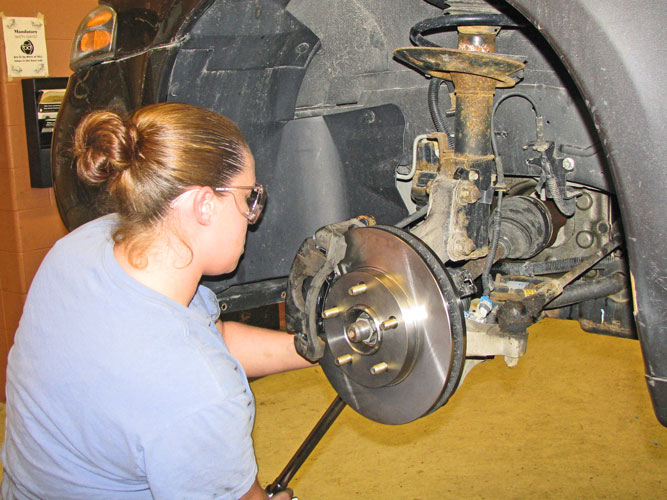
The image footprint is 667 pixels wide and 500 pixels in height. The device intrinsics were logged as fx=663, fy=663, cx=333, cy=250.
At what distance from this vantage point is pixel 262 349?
1415 millimetres

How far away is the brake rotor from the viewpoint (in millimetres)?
1096

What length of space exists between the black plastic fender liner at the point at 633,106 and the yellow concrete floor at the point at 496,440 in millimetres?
1124

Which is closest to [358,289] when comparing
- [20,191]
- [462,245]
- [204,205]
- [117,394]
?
[462,245]

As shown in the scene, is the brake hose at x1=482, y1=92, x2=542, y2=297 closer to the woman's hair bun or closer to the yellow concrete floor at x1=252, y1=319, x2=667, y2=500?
the woman's hair bun


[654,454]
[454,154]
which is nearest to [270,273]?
[454,154]

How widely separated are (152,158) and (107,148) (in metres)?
0.07

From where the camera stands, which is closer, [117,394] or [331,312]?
[117,394]

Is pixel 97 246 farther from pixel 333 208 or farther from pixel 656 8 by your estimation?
pixel 656 8

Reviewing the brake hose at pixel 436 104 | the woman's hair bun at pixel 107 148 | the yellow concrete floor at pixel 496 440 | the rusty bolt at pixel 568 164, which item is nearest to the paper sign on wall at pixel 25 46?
the yellow concrete floor at pixel 496 440

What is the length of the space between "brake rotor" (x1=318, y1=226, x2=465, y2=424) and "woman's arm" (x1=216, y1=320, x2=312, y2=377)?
162mm

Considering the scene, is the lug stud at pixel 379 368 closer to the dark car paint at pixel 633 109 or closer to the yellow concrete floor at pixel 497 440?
the dark car paint at pixel 633 109

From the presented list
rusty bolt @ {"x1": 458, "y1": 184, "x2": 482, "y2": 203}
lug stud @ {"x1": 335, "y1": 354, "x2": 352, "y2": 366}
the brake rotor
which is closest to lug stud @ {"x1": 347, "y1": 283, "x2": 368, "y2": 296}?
the brake rotor

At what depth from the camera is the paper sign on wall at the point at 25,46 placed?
2.33m

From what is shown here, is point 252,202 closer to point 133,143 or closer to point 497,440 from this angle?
point 133,143
